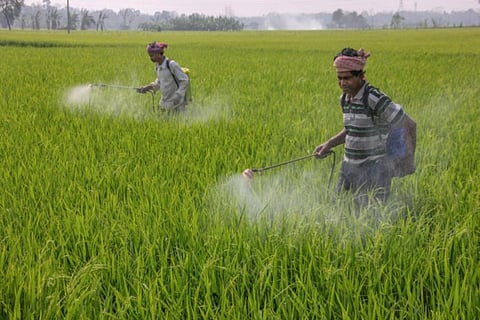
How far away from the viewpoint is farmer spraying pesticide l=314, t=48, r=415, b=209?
7.55 ft

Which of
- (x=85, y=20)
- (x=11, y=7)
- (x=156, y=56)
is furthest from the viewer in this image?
(x=85, y=20)

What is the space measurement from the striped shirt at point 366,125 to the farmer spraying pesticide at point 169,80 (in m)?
2.87

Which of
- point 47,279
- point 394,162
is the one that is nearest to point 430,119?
point 394,162

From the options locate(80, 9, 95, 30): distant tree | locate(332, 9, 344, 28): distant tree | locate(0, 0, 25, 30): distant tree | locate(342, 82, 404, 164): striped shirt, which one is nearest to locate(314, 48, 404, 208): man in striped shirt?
locate(342, 82, 404, 164): striped shirt

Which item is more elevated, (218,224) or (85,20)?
(85,20)

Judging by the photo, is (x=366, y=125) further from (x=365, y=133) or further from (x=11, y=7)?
(x=11, y=7)

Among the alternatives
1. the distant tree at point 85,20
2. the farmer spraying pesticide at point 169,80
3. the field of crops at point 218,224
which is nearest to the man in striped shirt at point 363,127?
the field of crops at point 218,224

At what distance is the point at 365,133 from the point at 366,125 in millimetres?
44

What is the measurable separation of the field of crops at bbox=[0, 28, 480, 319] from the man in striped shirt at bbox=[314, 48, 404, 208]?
12cm

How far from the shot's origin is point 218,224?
2.21 meters

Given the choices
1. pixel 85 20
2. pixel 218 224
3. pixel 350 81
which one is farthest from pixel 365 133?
pixel 85 20

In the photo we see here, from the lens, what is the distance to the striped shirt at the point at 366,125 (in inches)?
92.5

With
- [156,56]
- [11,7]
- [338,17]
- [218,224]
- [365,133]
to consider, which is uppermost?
[338,17]

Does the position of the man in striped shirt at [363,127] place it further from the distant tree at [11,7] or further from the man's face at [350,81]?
the distant tree at [11,7]
